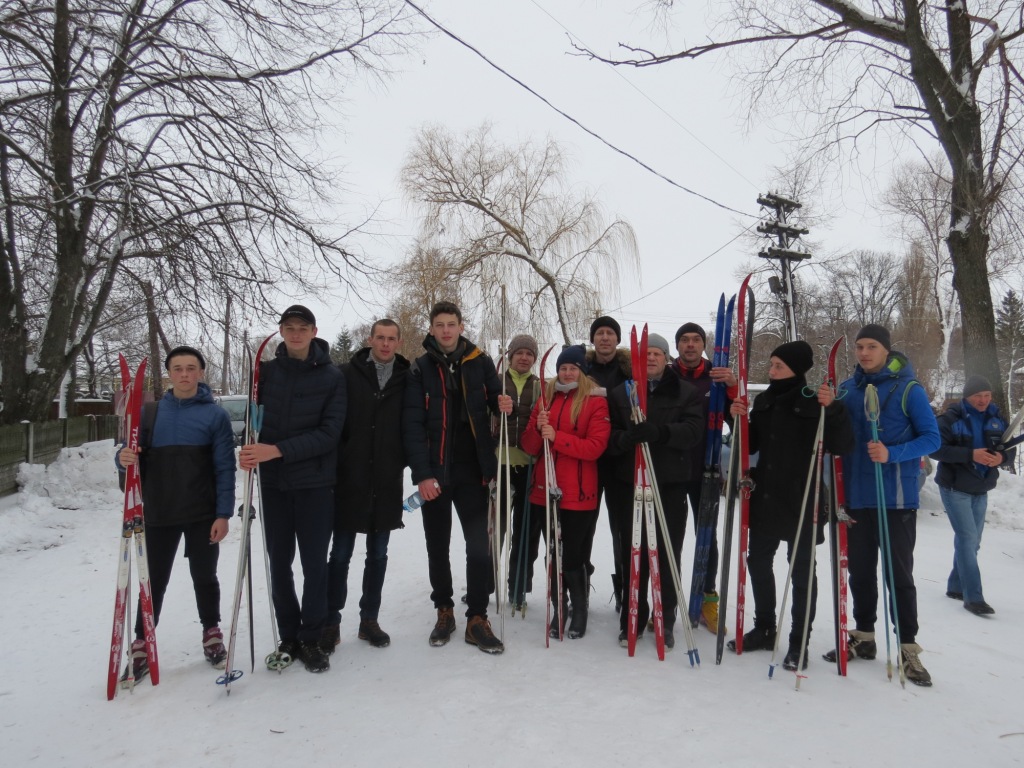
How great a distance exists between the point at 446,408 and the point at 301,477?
2.86ft

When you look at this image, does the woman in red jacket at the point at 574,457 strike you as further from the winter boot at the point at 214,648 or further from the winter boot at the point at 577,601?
the winter boot at the point at 214,648

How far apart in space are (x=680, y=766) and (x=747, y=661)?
1.17 m

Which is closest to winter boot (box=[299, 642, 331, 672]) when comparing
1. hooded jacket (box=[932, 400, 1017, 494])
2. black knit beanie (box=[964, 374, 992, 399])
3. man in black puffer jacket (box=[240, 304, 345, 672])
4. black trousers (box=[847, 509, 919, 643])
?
man in black puffer jacket (box=[240, 304, 345, 672])

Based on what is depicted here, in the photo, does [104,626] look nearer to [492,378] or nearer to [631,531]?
[492,378]

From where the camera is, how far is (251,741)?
8.19 feet

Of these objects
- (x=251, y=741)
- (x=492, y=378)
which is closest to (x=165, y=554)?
(x=251, y=741)

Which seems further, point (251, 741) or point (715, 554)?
point (715, 554)

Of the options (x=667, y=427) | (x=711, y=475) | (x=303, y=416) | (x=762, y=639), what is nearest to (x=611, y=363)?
(x=667, y=427)

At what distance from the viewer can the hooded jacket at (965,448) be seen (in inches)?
175

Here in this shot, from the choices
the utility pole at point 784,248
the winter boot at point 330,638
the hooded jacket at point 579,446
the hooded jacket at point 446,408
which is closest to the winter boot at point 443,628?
the winter boot at point 330,638

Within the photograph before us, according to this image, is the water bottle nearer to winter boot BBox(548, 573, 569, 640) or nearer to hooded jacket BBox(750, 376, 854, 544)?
winter boot BBox(548, 573, 569, 640)

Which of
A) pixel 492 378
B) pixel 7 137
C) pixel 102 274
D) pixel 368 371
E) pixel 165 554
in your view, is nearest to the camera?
pixel 165 554

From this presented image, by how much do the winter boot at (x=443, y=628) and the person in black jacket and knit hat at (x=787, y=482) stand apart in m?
1.64

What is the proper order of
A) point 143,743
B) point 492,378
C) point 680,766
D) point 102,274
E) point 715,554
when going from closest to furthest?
1. point 680,766
2. point 143,743
3. point 492,378
4. point 715,554
5. point 102,274
